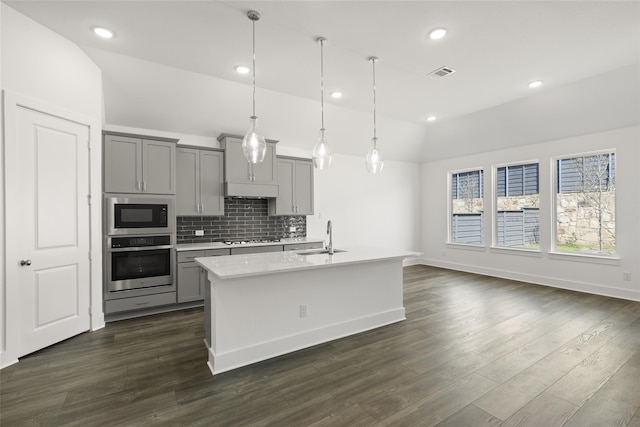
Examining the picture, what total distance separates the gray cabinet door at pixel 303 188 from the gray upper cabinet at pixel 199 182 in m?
1.33

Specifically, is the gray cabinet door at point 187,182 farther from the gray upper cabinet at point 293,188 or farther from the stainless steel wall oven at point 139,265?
the gray upper cabinet at point 293,188

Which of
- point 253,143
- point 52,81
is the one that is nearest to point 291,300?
point 253,143

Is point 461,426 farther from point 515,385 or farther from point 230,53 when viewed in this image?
point 230,53

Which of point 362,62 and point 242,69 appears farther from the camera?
point 242,69

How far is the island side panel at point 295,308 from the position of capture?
2.58 m

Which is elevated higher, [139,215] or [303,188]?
[303,188]

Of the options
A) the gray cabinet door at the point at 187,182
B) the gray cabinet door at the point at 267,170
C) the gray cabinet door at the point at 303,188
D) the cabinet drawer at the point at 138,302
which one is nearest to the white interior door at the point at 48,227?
the cabinet drawer at the point at 138,302

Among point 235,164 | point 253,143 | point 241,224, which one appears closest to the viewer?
point 253,143

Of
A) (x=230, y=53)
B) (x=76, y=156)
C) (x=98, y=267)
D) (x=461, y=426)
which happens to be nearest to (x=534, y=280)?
(x=461, y=426)

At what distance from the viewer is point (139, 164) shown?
12.7 ft

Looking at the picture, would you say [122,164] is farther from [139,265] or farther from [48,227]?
[139,265]

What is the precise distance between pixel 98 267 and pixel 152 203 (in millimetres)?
958

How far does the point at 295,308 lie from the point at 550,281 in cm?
493

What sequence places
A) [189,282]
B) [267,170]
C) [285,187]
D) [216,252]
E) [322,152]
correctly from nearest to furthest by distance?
[322,152] < [189,282] < [216,252] < [267,170] < [285,187]
